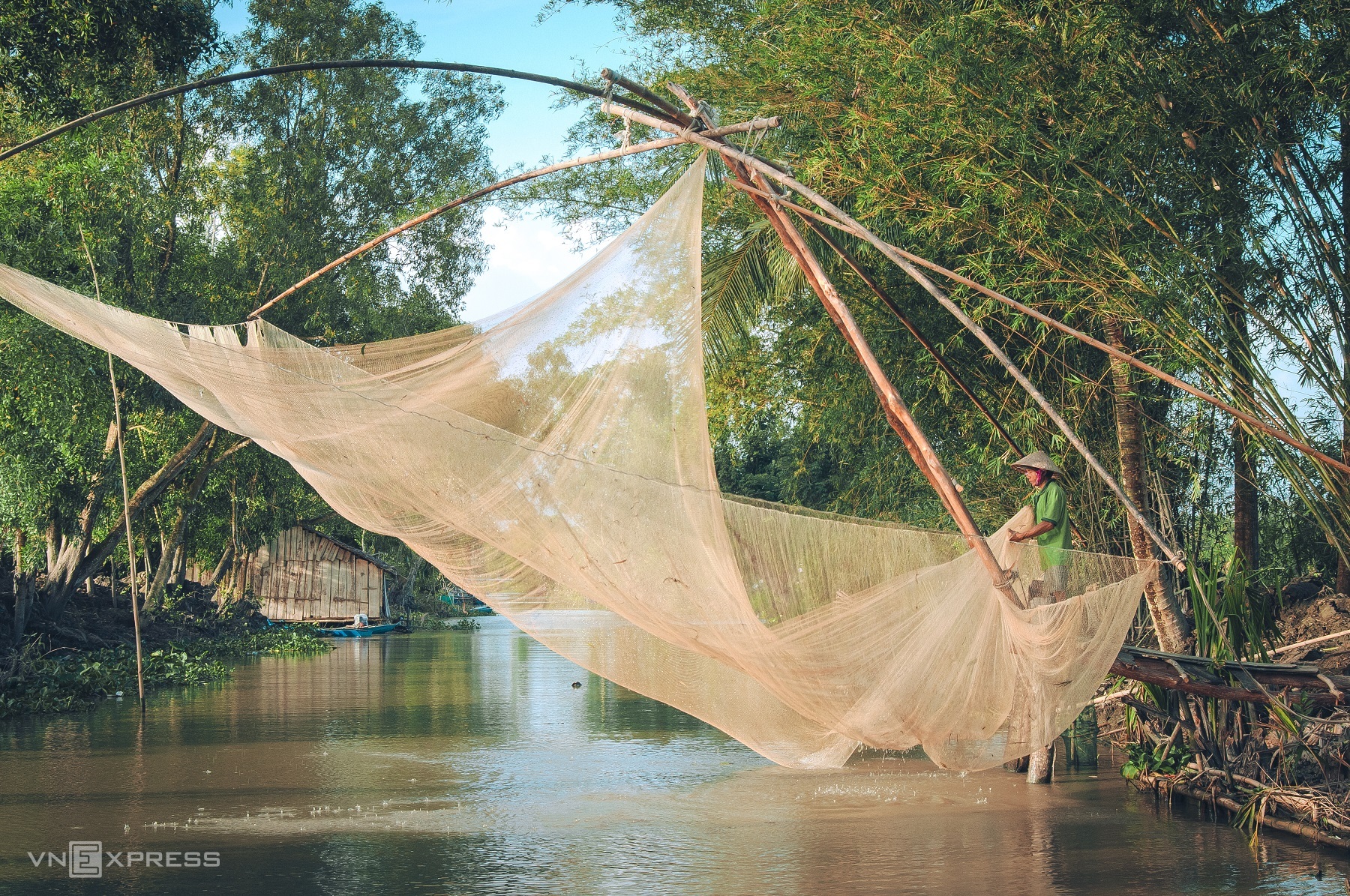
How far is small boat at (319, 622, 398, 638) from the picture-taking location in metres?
22.9

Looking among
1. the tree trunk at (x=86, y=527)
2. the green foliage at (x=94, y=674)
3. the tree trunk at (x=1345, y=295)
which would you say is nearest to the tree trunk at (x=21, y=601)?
the green foliage at (x=94, y=674)

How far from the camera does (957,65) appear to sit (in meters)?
5.14

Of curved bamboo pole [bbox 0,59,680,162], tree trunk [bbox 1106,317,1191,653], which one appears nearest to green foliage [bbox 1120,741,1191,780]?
tree trunk [bbox 1106,317,1191,653]

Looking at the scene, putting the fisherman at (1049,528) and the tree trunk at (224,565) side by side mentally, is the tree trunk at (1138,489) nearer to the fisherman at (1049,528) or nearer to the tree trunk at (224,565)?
the fisherman at (1049,528)

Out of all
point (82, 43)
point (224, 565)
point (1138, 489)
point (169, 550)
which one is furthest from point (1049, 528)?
point (224, 565)

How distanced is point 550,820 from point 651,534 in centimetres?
237

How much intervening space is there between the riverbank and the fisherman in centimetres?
818

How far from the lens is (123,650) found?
12352mm

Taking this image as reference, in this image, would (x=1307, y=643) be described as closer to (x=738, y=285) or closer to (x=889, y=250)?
(x=889, y=250)

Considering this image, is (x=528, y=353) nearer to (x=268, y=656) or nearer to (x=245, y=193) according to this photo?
(x=245, y=193)

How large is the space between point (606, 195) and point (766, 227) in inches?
195

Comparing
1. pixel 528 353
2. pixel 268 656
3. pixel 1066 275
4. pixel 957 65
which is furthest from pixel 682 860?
pixel 268 656

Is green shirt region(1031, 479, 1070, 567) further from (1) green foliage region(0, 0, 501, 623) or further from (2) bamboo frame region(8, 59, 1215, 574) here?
(1) green foliage region(0, 0, 501, 623)

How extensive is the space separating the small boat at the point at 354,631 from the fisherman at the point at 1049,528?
19.7 meters
